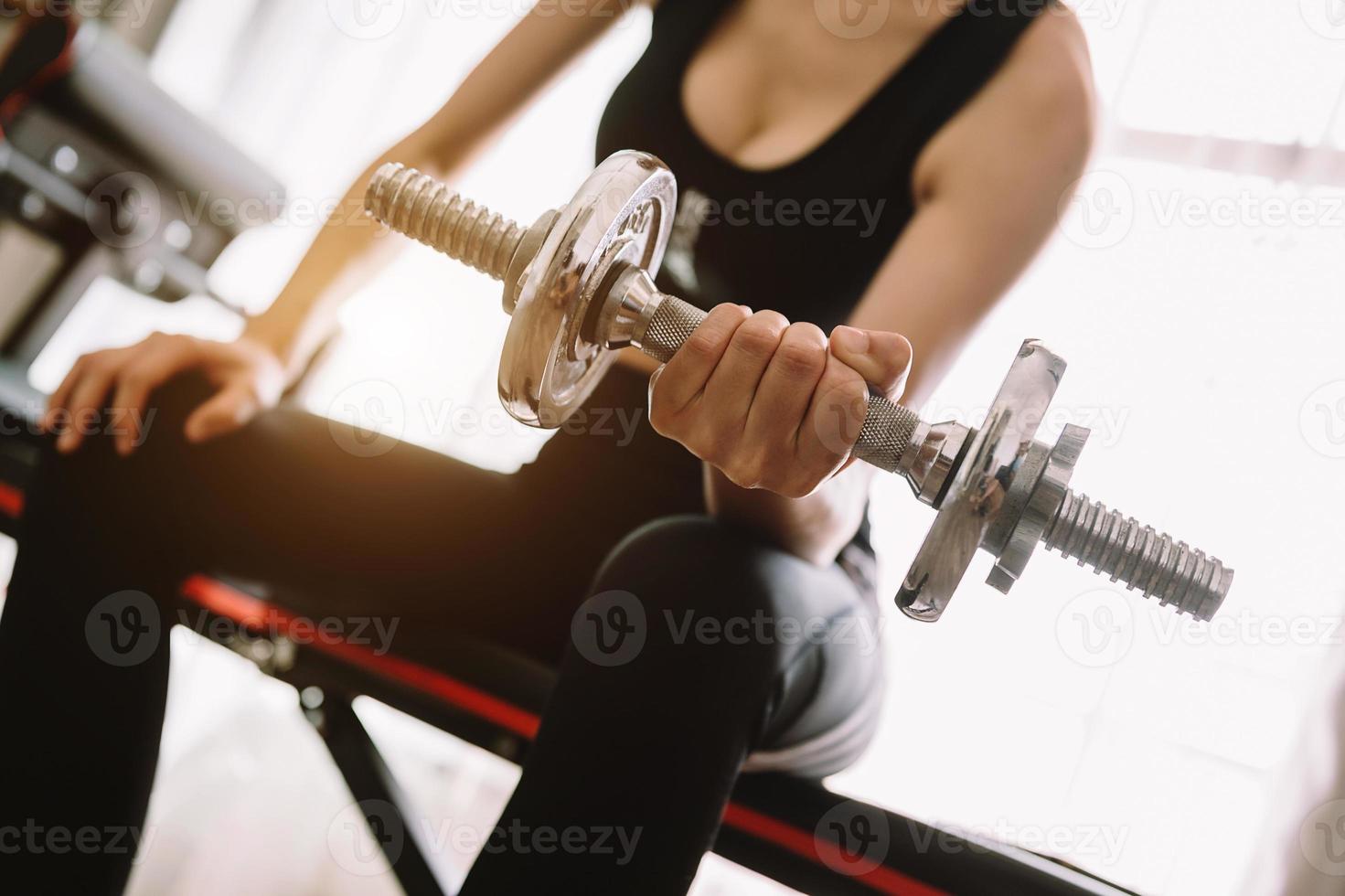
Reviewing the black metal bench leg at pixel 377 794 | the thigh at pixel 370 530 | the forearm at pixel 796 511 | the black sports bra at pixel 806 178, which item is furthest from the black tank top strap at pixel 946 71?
the black metal bench leg at pixel 377 794

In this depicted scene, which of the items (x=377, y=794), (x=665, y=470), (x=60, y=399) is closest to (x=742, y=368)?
(x=665, y=470)

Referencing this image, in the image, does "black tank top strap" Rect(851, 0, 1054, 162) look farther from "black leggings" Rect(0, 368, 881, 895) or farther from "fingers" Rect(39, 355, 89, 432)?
"fingers" Rect(39, 355, 89, 432)

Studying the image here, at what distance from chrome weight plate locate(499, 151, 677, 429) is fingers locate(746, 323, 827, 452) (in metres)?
0.10

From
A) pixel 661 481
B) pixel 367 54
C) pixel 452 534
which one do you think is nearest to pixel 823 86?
pixel 661 481

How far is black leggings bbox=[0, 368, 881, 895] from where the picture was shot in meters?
0.39

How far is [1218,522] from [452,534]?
1300 mm

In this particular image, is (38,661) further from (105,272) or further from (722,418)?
(105,272)

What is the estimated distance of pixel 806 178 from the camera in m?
0.69

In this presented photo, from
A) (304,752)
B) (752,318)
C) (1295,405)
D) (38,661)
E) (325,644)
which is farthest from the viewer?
(304,752)

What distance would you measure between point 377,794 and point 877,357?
0.49 meters

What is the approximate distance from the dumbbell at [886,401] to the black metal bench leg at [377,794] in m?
0.36

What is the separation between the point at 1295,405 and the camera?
1309 millimetres

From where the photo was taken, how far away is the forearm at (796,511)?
0.50 metres

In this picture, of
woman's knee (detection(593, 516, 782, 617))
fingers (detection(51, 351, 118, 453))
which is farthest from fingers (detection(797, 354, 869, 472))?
fingers (detection(51, 351, 118, 453))
